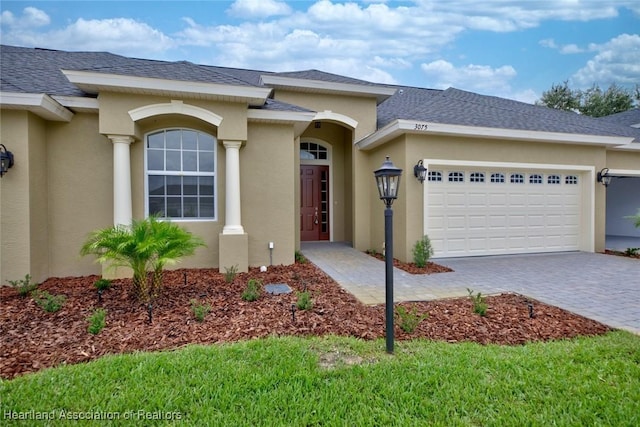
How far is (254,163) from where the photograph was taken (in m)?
7.24

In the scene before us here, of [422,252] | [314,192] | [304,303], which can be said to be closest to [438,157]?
[422,252]

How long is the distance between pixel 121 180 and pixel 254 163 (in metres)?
2.68

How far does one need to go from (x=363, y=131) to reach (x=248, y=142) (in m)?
4.10

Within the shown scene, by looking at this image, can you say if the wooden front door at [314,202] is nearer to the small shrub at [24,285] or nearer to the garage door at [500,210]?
the garage door at [500,210]

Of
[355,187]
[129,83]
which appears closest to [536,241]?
[355,187]

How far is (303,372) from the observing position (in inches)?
109

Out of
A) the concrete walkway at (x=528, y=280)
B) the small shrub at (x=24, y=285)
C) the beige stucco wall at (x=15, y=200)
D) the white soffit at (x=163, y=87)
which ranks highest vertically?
the white soffit at (x=163, y=87)

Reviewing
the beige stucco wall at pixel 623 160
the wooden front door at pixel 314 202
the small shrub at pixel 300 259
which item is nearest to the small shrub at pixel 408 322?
the small shrub at pixel 300 259

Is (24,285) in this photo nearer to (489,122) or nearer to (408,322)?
(408,322)

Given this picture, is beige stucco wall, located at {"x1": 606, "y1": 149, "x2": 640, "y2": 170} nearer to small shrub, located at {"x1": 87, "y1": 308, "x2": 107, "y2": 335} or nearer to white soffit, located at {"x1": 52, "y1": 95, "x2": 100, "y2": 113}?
small shrub, located at {"x1": 87, "y1": 308, "x2": 107, "y2": 335}

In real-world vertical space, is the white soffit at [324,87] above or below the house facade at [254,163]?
above

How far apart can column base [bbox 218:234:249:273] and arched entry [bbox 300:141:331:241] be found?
433 cm

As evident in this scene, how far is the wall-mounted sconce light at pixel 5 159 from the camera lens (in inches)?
212

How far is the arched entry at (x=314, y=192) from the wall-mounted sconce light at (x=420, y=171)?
12.9ft
